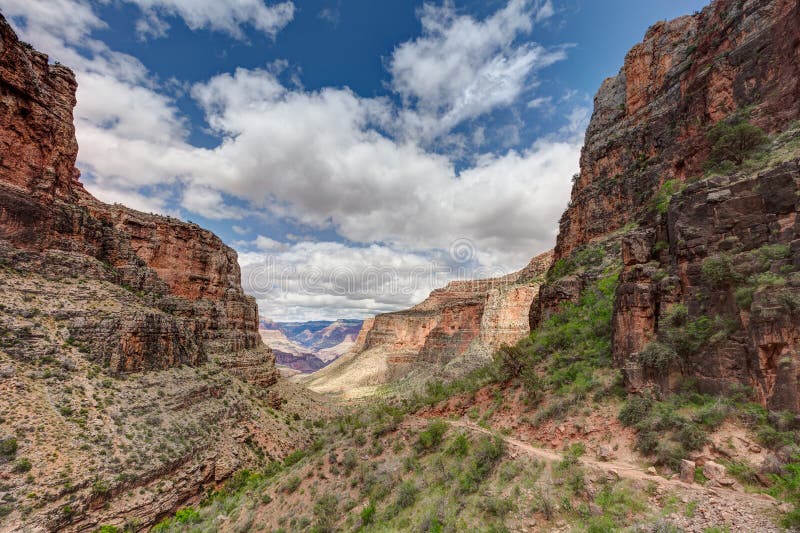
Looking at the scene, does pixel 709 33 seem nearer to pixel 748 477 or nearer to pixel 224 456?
pixel 748 477

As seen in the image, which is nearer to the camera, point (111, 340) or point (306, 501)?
point (306, 501)

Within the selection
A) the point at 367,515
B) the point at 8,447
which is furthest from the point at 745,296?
the point at 8,447

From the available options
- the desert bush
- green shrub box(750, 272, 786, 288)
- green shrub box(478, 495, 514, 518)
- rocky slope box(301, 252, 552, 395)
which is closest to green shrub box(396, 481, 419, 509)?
green shrub box(478, 495, 514, 518)

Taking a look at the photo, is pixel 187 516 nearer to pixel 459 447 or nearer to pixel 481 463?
pixel 459 447

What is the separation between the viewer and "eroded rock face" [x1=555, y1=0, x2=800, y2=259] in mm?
16422

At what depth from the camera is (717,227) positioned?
11.9 meters

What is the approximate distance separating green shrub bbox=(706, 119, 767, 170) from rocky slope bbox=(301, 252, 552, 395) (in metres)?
16.5

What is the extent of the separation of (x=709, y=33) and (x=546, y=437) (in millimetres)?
28764

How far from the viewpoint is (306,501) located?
55.2ft

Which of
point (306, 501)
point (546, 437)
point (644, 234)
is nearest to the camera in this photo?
point (546, 437)

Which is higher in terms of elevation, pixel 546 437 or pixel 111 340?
pixel 111 340

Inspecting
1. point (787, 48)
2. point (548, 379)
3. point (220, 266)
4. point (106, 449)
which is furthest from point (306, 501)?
point (220, 266)

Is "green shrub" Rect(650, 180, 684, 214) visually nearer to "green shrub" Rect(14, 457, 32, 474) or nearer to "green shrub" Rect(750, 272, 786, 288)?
"green shrub" Rect(750, 272, 786, 288)

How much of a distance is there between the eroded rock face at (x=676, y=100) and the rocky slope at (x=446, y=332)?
10.7m
